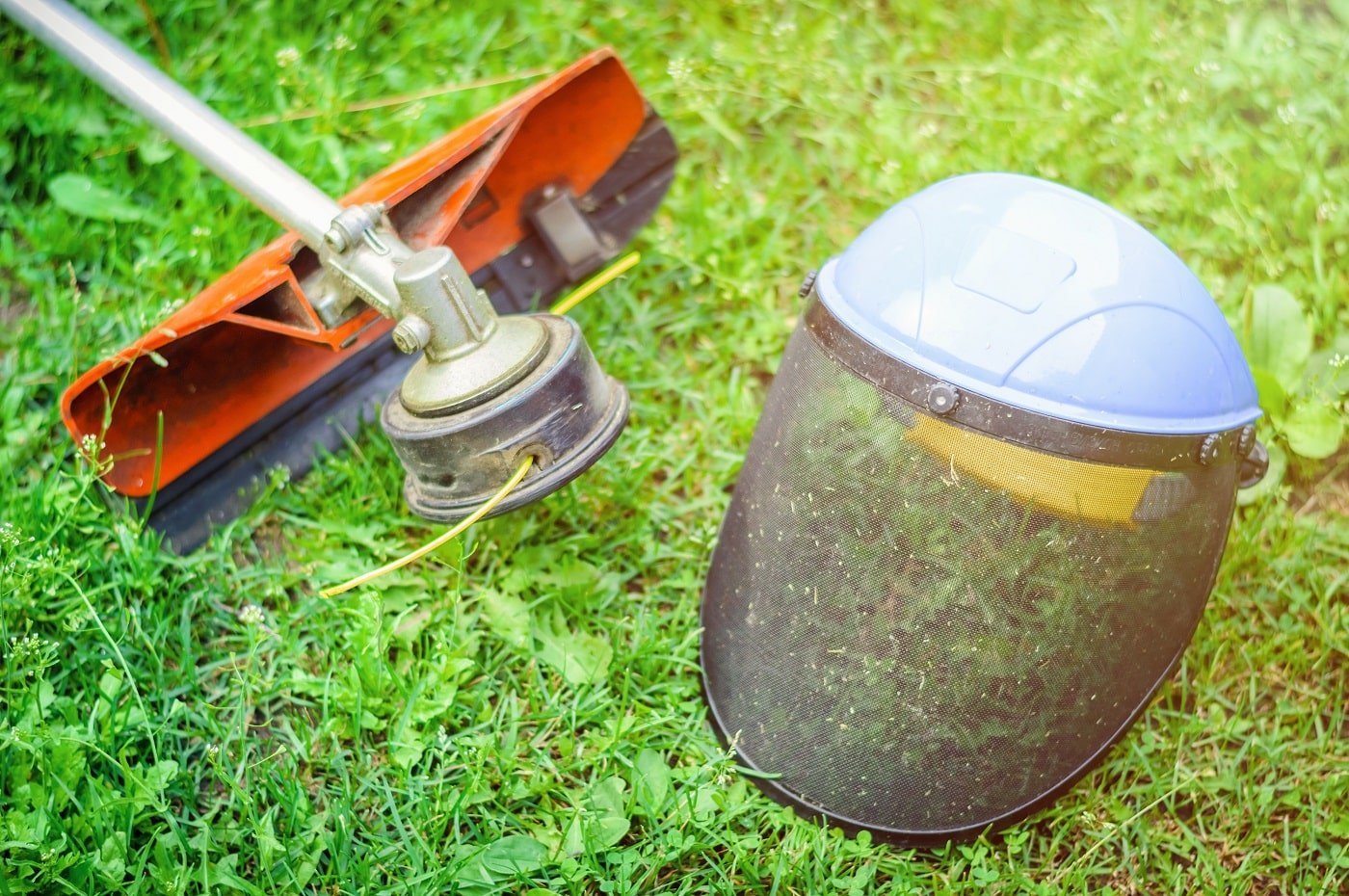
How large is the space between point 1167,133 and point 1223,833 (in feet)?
5.82

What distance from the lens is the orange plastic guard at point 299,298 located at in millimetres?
1860

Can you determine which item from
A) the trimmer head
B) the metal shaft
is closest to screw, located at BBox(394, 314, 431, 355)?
the trimmer head

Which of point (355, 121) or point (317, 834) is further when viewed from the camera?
point (355, 121)

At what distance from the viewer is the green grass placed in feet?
5.90

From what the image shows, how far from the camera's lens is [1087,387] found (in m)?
1.51

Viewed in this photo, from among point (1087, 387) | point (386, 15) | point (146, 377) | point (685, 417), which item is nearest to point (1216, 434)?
point (1087, 387)

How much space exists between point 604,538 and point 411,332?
66cm

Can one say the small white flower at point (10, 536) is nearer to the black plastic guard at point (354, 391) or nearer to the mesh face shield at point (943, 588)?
the black plastic guard at point (354, 391)

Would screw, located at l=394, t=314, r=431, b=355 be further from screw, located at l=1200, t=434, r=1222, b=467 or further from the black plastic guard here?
screw, located at l=1200, t=434, r=1222, b=467

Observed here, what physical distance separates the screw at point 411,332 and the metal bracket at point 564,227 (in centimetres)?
72

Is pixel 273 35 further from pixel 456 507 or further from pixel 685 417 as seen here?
pixel 456 507

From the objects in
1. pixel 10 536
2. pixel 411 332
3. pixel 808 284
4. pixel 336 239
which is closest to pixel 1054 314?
pixel 808 284

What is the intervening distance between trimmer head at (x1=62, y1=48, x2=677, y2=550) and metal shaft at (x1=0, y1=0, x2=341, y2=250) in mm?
76

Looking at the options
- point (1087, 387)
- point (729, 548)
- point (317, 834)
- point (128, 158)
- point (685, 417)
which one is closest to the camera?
point (1087, 387)
